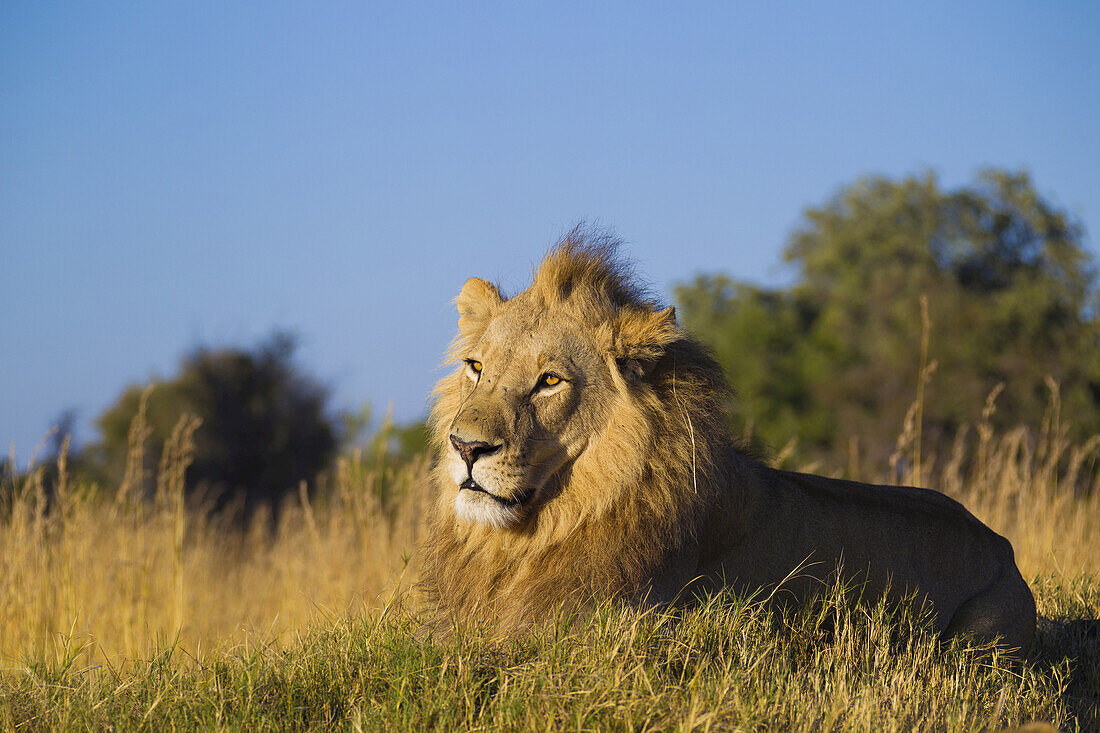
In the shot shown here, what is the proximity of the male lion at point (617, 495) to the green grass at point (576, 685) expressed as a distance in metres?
0.30

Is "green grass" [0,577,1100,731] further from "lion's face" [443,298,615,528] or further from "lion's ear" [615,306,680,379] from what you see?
"lion's ear" [615,306,680,379]

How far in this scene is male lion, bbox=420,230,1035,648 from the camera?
4.21 metres

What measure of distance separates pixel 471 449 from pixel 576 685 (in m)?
1.09

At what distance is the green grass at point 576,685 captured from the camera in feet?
10.5

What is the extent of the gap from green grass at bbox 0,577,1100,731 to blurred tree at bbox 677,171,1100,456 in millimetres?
21524

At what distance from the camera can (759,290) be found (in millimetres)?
36469

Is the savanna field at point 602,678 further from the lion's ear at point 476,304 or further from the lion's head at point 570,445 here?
the lion's ear at point 476,304

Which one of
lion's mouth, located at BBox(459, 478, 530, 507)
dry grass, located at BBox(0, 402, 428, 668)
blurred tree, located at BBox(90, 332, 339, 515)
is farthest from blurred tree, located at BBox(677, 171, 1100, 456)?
lion's mouth, located at BBox(459, 478, 530, 507)

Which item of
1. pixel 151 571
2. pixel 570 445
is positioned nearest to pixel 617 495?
pixel 570 445

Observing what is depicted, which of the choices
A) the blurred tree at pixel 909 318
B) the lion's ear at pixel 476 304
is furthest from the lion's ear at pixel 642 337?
the blurred tree at pixel 909 318

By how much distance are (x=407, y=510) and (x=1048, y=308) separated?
1047 inches

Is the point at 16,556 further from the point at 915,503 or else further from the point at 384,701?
the point at 915,503

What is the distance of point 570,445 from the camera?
4398 mm

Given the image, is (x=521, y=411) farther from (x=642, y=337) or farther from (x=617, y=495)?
(x=642, y=337)
